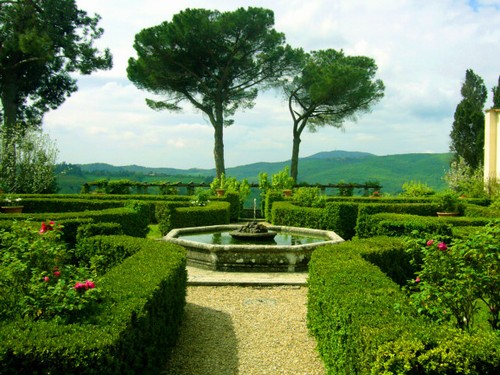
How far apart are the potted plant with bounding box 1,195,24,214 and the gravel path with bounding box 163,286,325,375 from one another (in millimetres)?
8841

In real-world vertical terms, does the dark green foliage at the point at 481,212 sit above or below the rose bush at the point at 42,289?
below

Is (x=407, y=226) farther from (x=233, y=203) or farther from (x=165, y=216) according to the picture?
(x=233, y=203)

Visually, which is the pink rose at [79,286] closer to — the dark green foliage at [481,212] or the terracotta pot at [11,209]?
the terracotta pot at [11,209]

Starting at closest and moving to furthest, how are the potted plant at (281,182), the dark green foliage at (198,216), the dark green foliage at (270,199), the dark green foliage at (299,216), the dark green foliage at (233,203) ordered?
the dark green foliage at (198,216) → the dark green foliage at (299,216) → the dark green foliage at (270,199) → the dark green foliage at (233,203) → the potted plant at (281,182)

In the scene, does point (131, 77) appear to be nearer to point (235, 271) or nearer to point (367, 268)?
point (235, 271)

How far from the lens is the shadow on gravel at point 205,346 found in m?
4.50

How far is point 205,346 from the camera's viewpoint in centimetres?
510

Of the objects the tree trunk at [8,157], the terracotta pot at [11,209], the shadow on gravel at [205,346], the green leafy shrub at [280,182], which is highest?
the tree trunk at [8,157]

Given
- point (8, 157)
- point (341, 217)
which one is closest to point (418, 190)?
point (341, 217)

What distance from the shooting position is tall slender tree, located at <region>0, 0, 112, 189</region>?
74.2 feet

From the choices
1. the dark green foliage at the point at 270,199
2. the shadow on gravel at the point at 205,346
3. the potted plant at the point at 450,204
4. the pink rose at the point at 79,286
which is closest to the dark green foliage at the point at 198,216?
the dark green foliage at the point at 270,199

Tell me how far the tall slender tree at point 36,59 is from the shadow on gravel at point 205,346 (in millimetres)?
19425

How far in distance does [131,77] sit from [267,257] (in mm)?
22589

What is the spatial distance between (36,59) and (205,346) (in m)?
22.5
